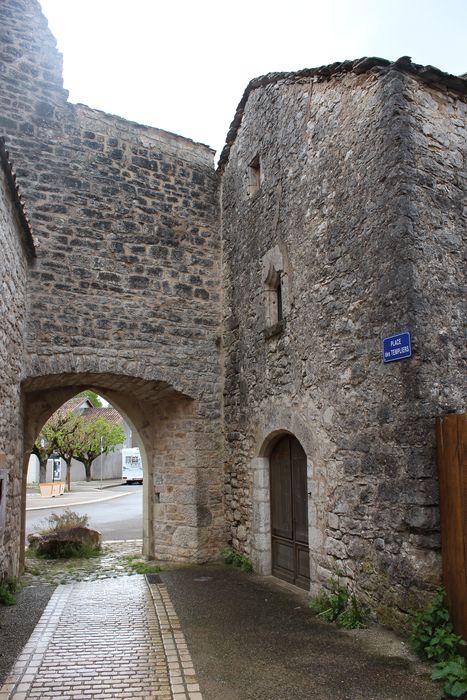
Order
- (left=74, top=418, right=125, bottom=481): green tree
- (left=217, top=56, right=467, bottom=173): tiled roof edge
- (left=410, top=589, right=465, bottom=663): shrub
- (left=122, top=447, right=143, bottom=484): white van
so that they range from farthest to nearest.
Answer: (left=122, top=447, right=143, bottom=484): white van, (left=74, top=418, right=125, bottom=481): green tree, (left=217, top=56, right=467, bottom=173): tiled roof edge, (left=410, top=589, right=465, bottom=663): shrub

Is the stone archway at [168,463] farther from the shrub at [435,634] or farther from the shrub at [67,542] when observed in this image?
the shrub at [435,634]

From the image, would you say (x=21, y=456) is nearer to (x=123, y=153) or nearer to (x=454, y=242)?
(x=123, y=153)

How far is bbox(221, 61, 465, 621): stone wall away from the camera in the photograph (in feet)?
14.2

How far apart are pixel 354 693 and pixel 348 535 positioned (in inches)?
62.7

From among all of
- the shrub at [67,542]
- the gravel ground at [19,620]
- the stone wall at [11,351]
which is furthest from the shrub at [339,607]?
the shrub at [67,542]

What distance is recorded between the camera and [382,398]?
4617 millimetres

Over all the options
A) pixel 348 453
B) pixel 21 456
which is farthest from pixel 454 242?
pixel 21 456

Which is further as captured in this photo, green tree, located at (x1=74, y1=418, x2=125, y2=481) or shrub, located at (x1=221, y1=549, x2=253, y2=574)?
green tree, located at (x1=74, y1=418, x2=125, y2=481)

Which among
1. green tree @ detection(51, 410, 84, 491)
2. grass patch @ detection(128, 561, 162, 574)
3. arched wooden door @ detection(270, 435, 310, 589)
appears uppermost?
green tree @ detection(51, 410, 84, 491)

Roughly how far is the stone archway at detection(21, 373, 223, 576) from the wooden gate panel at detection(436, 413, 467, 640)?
4.25 meters

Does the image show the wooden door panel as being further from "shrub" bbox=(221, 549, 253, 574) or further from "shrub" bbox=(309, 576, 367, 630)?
"shrub" bbox=(309, 576, 367, 630)

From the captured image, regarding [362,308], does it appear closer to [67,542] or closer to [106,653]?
[106,653]

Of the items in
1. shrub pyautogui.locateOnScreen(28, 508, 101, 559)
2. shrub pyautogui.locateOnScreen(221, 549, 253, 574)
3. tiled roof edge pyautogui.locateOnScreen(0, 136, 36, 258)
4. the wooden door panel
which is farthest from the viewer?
shrub pyautogui.locateOnScreen(28, 508, 101, 559)

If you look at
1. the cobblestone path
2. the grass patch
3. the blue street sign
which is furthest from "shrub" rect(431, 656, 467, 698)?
the grass patch
